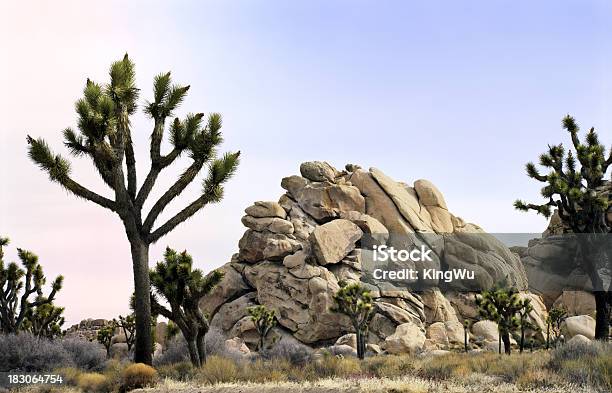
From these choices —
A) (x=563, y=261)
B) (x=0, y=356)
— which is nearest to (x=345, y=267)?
(x=563, y=261)

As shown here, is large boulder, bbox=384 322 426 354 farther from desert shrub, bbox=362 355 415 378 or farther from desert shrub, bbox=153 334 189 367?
desert shrub, bbox=362 355 415 378

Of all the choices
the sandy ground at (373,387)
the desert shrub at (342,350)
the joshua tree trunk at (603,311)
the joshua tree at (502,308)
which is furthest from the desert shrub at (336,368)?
the desert shrub at (342,350)

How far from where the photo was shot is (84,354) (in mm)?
Answer: 22812

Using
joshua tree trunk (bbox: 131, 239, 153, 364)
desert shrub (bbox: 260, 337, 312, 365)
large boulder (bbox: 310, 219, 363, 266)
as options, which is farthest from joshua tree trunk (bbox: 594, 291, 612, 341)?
large boulder (bbox: 310, 219, 363, 266)

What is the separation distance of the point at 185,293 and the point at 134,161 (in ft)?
15.4

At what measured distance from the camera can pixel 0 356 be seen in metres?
20.1

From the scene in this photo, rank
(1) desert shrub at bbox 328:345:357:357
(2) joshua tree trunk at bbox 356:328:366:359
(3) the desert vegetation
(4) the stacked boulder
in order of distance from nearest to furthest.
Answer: (3) the desert vegetation → (2) joshua tree trunk at bbox 356:328:366:359 → (1) desert shrub at bbox 328:345:357:357 → (4) the stacked boulder

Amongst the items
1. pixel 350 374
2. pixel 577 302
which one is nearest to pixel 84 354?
pixel 350 374

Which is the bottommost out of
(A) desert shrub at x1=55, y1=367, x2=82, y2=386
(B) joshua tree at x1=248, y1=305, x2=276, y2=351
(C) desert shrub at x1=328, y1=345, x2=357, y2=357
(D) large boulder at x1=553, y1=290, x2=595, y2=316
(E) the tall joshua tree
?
(C) desert shrub at x1=328, y1=345, x2=357, y2=357

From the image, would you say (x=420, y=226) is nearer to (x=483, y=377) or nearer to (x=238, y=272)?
(x=238, y=272)

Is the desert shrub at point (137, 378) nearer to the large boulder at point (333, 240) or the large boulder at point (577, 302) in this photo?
the large boulder at point (333, 240)

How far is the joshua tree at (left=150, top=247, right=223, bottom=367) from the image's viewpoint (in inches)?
827

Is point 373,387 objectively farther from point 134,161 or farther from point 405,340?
point 405,340

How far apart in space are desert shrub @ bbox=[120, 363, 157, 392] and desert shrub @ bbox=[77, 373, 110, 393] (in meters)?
0.52
